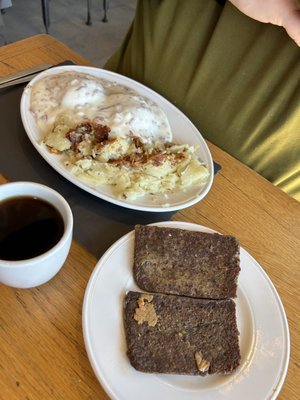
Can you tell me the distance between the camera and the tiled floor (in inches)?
108

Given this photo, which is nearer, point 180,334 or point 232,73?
point 180,334

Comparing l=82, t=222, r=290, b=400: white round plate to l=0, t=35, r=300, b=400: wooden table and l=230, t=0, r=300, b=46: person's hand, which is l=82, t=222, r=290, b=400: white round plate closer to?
l=0, t=35, r=300, b=400: wooden table

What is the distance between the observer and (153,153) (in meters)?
0.89

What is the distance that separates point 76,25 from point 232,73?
2250 mm

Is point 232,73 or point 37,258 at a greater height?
point 232,73

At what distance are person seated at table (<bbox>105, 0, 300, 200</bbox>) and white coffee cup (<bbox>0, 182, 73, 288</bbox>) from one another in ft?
1.75

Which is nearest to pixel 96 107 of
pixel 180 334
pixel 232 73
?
pixel 232 73

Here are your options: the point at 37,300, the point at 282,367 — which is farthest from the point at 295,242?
the point at 37,300

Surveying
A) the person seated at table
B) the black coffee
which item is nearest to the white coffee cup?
the black coffee

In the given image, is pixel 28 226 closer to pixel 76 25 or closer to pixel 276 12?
pixel 276 12

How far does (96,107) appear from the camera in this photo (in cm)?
94

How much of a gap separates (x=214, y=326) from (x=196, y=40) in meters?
0.72

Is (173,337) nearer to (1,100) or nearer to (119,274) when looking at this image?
(119,274)

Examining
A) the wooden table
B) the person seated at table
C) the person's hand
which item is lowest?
the wooden table
